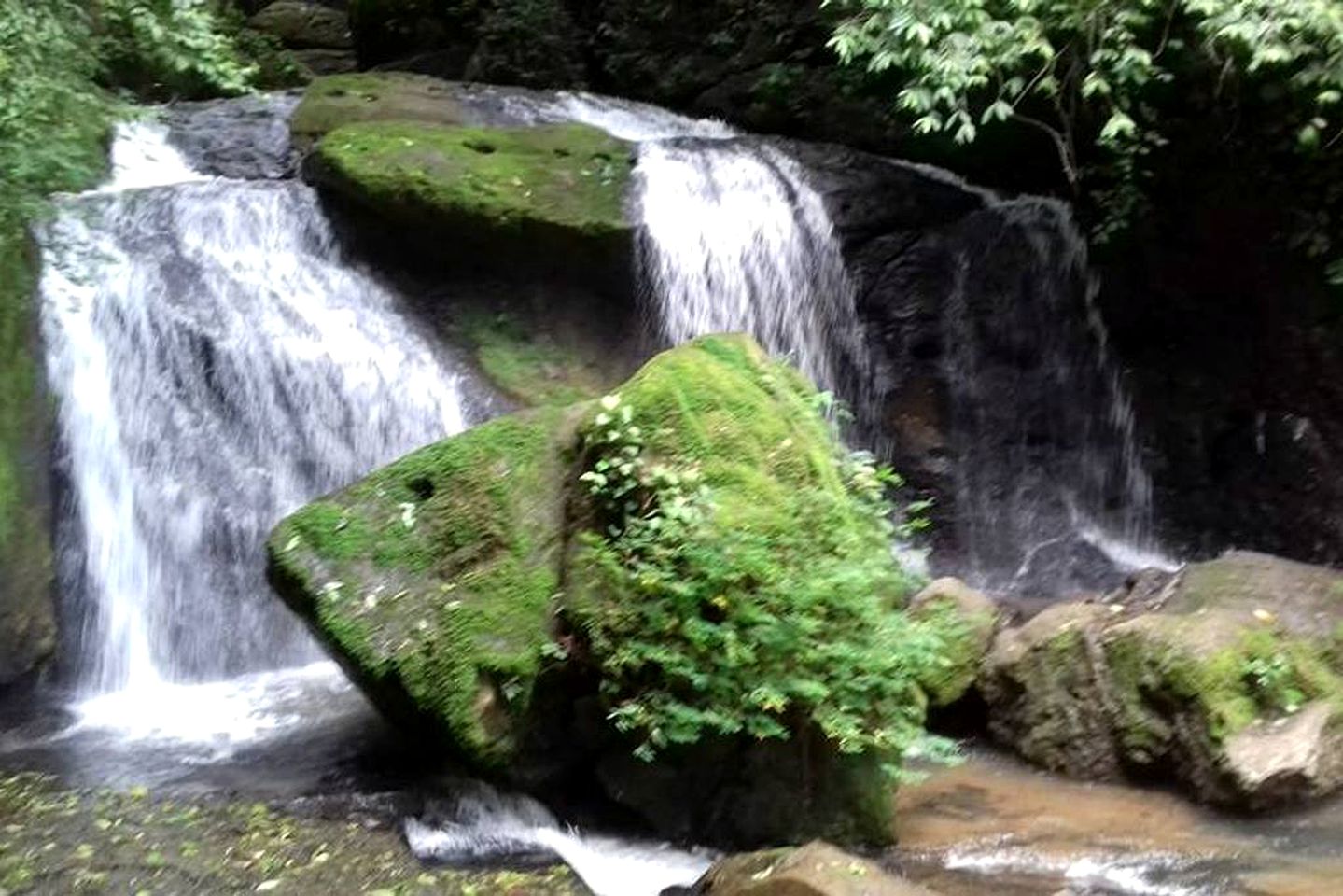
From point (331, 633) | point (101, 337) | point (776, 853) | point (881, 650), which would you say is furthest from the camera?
point (101, 337)

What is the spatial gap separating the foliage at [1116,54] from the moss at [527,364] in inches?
117

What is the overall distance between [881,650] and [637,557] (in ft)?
3.33

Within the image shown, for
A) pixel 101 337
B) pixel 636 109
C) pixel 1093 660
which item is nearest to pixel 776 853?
pixel 1093 660

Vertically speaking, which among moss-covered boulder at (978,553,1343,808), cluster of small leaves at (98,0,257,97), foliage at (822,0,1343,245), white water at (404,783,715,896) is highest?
foliage at (822,0,1343,245)

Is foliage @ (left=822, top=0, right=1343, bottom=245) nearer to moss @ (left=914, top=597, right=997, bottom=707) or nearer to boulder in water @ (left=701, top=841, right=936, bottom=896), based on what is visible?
moss @ (left=914, top=597, right=997, bottom=707)

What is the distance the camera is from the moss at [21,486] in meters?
7.20

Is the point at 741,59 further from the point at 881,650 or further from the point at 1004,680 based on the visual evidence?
the point at 881,650

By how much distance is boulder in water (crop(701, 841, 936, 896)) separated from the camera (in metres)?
4.46

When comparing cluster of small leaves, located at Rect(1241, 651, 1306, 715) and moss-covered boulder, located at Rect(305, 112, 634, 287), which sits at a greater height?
moss-covered boulder, located at Rect(305, 112, 634, 287)

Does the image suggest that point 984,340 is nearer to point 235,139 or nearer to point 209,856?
point 235,139

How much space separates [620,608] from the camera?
5.29 m

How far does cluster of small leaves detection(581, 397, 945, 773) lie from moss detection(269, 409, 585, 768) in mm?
400

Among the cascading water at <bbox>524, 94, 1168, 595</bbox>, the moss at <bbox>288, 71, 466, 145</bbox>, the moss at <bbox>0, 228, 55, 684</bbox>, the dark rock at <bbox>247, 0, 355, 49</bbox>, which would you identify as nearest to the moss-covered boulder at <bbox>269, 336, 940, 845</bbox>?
the moss at <bbox>0, 228, 55, 684</bbox>

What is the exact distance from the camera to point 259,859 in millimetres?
4992
